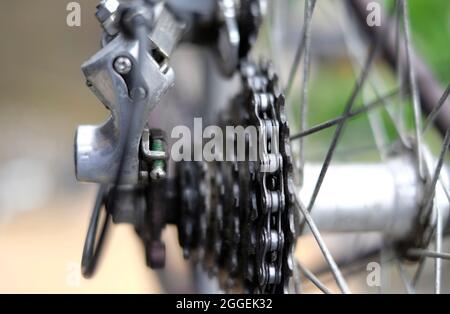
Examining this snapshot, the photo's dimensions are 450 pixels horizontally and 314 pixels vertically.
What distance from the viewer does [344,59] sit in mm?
2012

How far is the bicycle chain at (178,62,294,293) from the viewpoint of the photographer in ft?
1.92

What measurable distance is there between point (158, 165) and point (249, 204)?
93mm

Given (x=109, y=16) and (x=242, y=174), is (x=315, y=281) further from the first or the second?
(x=109, y=16)

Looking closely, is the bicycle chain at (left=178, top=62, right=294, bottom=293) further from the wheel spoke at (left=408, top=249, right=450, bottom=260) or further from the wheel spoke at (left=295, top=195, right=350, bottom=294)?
the wheel spoke at (left=408, top=249, right=450, bottom=260)

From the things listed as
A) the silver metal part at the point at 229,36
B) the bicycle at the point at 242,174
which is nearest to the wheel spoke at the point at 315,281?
the bicycle at the point at 242,174

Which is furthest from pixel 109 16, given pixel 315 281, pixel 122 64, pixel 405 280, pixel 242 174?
pixel 405 280

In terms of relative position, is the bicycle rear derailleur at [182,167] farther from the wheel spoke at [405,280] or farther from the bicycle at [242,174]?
the wheel spoke at [405,280]

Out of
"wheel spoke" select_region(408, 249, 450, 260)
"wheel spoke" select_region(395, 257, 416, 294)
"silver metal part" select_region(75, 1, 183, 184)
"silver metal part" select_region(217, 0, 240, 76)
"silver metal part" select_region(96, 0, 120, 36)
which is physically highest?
"silver metal part" select_region(217, 0, 240, 76)

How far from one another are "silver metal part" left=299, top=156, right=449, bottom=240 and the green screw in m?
0.17

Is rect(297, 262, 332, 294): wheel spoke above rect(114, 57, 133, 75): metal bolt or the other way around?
the other way around

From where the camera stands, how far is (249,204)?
2.04 ft

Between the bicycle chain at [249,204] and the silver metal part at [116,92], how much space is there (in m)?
0.10

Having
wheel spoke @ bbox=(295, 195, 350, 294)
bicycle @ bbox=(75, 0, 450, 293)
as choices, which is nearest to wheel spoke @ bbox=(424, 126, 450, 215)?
bicycle @ bbox=(75, 0, 450, 293)

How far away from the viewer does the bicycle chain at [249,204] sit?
585mm
